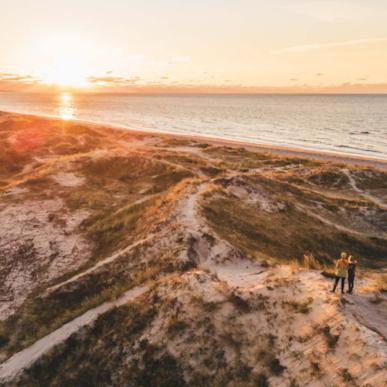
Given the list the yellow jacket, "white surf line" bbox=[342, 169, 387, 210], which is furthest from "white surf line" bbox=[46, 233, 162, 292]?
"white surf line" bbox=[342, 169, 387, 210]

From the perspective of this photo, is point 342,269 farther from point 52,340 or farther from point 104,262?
point 104,262

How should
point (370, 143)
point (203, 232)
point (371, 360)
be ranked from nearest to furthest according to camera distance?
point (371, 360)
point (203, 232)
point (370, 143)

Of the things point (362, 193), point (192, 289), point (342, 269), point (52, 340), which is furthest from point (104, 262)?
point (362, 193)

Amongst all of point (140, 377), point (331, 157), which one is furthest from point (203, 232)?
point (331, 157)

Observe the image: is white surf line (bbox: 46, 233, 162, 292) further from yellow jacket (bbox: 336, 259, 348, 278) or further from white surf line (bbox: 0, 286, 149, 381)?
yellow jacket (bbox: 336, 259, 348, 278)

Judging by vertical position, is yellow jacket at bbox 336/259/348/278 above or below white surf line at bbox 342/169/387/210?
above

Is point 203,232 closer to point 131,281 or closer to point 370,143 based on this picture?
Result: point 131,281
